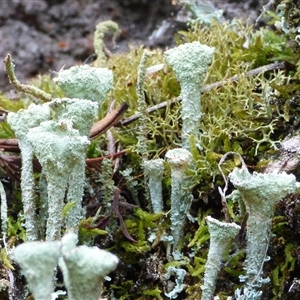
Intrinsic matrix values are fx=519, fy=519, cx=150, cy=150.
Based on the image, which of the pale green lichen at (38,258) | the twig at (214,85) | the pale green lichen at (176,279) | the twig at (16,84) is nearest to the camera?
the pale green lichen at (38,258)

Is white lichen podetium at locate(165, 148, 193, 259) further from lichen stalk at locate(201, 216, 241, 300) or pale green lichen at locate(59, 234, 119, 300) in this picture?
pale green lichen at locate(59, 234, 119, 300)

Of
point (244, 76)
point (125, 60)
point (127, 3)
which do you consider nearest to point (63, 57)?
point (127, 3)

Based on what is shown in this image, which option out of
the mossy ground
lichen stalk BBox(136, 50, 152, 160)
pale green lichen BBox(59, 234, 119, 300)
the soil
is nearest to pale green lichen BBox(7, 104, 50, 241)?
the mossy ground

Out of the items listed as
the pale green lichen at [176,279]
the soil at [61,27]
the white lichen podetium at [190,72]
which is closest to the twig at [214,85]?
the white lichen podetium at [190,72]

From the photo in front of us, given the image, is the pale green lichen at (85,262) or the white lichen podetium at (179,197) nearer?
the pale green lichen at (85,262)

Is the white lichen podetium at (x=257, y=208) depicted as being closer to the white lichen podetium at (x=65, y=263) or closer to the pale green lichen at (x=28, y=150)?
the white lichen podetium at (x=65, y=263)

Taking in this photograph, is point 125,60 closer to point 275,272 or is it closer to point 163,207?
point 163,207

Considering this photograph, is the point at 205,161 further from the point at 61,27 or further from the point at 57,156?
the point at 61,27
